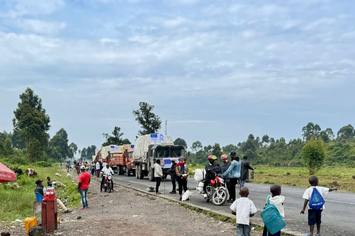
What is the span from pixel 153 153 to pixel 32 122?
155 ft

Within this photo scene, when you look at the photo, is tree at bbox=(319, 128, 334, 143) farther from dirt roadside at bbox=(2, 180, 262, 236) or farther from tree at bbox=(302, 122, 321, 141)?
dirt roadside at bbox=(2, 180, 262, 236)

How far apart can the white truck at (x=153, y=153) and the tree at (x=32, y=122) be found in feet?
127

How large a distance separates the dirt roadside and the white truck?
1106cm

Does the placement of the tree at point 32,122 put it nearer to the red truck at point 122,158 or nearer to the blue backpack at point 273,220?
the red truck at point 122,158

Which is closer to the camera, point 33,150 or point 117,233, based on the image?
point 117,233

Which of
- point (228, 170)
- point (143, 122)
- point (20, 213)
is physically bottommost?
point (20, 213)

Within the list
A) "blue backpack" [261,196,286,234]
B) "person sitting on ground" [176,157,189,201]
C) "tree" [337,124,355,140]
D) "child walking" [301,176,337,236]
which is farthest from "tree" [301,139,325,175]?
"tree" [337,124,355,140]

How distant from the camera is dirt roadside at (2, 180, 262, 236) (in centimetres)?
1317

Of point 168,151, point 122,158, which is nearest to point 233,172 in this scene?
point 168,151

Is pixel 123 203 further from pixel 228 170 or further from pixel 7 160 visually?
pixel 7 160

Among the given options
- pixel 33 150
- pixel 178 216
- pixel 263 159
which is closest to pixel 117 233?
pixel 178 216

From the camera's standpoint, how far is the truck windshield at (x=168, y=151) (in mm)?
35000

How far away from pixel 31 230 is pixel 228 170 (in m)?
7.37

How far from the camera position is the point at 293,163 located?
9731 cm
